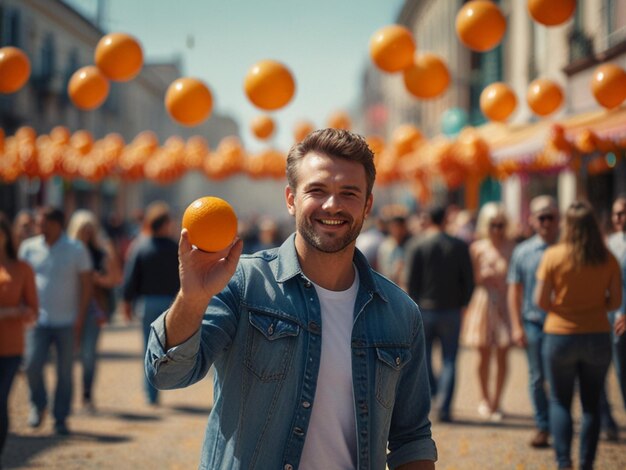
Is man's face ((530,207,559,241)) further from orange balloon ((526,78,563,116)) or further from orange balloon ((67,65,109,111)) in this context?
orange balloon ((67,65,109,111))

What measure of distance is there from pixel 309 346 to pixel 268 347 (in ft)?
0.39

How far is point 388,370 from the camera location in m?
2.34

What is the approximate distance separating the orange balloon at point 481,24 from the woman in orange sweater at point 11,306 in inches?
144

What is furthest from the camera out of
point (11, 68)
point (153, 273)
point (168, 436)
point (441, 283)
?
point (153, 273)

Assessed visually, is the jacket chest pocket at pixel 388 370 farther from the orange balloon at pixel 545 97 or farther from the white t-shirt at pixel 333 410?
the orange balloon at pixel 545 97

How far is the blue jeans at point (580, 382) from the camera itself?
4.93 meters

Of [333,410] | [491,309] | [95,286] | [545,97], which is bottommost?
[333,410]

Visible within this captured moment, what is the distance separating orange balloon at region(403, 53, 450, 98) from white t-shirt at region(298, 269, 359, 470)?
4.55m

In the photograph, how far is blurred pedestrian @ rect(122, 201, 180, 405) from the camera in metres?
7.34


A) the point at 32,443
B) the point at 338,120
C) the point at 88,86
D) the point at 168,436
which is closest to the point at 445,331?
the point at 168,436

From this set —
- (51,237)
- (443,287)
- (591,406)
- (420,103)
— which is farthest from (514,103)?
(420,103)

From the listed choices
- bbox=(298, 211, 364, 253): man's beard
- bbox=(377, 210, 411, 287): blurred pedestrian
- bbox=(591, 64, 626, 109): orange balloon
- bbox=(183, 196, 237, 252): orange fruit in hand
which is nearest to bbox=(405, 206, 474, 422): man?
bbox=(377, 210, 411, 287): blurred pedestrian

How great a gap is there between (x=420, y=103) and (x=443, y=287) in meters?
28.8

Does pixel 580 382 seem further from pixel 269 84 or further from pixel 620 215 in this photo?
pixel 269 84
